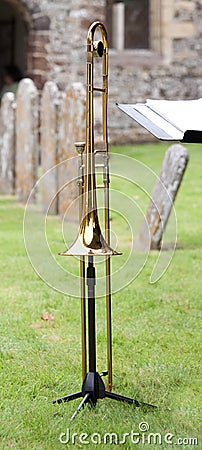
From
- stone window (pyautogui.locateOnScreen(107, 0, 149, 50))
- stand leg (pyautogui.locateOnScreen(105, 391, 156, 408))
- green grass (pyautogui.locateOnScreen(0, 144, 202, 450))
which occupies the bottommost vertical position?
green grass (pyautogui.locateOnScreen(0, 144, 202, 450))

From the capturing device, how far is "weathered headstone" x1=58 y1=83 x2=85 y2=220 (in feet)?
24.8

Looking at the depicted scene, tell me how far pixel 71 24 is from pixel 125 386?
9718 millimetres

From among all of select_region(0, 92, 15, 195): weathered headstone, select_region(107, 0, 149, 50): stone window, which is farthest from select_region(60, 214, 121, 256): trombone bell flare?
select_region(107, 0, 149, 50): stone window

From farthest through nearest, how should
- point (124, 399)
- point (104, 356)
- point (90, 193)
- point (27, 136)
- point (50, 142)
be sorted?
point (27, 136), point (50, 142), point (104, 356), point (124, 399), point (90, 193)

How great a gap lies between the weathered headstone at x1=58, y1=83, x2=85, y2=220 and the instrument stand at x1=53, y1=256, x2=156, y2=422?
160 inches

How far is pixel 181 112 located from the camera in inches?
133

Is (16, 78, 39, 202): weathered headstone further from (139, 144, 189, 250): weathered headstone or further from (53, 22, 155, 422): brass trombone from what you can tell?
(53, 22, 155, 422): brass trombone

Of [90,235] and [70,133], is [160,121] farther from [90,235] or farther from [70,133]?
[70,133]

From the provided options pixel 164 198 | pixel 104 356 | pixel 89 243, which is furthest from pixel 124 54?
pixel 89 243


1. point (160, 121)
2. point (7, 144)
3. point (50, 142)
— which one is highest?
point (160, 121)

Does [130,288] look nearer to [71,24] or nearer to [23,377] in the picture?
[23,377]

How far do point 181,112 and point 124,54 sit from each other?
435 inches

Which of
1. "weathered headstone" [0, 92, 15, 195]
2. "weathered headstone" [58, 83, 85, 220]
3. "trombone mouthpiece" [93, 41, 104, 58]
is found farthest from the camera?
"weathered headstone" [0, 92, 15, 195]

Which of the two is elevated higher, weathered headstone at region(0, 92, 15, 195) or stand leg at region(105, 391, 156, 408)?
weathered headstone at region(0, 92, 15, 195)
